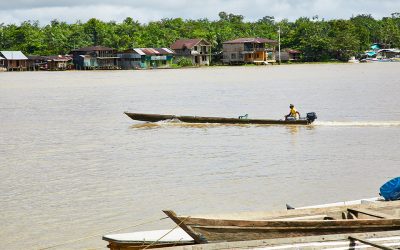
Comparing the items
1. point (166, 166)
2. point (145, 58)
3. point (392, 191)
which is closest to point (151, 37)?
point (145, 58)

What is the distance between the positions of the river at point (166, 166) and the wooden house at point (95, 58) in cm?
5727

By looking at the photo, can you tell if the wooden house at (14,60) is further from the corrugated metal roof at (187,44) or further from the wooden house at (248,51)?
the wooden house at (248,51)

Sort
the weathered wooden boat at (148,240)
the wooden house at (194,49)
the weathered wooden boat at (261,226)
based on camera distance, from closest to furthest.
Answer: the weathered wooden boat at (261,226)
the weathered wooden boat at (148,240)
the wooden house at (194,49)

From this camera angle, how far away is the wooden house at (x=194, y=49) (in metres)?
94.4

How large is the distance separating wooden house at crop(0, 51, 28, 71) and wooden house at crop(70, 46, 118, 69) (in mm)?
7624

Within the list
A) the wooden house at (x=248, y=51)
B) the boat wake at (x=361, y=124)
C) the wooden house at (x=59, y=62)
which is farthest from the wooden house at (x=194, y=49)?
the boat wake at (x=361, y=124)

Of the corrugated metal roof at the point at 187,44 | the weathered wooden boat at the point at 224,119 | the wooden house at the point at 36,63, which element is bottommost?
the weathered wooden boat at the point at 224,119

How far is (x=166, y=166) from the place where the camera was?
61.1ft

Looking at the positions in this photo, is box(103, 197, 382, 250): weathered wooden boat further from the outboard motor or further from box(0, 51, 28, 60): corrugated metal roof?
box(0, 51, 28, 60): corrugated metal roof

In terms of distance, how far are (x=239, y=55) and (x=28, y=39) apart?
32870 mm

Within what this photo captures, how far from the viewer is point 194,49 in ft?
310

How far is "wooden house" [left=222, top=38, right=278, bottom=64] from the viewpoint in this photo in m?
95.3

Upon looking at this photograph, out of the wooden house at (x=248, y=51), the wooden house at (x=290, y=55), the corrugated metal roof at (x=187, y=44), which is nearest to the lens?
the corrugated metal roof at (x=187, y=44)

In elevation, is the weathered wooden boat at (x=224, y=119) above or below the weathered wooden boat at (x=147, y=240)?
above
